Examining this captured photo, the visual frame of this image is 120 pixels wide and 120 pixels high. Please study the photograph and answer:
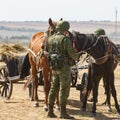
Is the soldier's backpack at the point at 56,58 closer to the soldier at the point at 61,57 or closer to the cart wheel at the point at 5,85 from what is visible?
the soldier at the point at 61,57

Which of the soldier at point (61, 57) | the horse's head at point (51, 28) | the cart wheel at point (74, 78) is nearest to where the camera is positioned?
the soldier at point (61, 57)

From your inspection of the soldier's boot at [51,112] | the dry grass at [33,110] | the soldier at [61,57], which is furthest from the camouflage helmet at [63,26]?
the dry grass at [33,110]

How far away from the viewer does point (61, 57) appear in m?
9.73

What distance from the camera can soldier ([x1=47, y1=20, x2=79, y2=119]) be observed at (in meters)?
9.68

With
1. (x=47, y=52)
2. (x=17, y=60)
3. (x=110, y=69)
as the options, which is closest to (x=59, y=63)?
(x=47, y=52)

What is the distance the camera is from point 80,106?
39.9 feet

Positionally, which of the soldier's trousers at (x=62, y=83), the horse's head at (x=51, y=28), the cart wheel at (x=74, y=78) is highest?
the horse's head at (x=51, y=28)

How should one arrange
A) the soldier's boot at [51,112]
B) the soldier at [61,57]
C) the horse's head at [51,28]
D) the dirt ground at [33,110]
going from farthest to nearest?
the horse's head at [51,28] < the dirt ground at [33,110] < the soldier's boot at [51,112] < the soldier at [61,57]

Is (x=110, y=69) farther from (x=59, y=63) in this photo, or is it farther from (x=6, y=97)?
(x=6, y=97)

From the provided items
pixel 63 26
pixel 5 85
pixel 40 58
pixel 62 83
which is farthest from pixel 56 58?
pixel 5 85

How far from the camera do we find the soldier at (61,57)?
9680 millimetres

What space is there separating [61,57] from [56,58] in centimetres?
11

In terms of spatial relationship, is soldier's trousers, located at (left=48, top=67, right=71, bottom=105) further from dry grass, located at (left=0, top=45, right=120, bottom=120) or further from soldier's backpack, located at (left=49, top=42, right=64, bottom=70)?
dry grass, located at (left=0, top=45, right=120, bottom=120)

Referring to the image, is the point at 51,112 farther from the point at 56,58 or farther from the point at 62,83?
the point at 56,58
